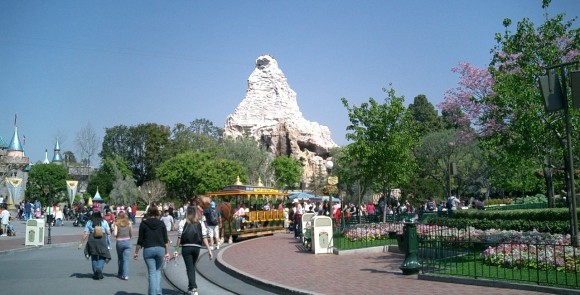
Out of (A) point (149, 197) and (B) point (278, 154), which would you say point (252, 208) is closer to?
(A) point (149, 197)

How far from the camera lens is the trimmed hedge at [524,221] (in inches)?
751

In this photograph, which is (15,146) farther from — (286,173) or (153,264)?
(153,264)

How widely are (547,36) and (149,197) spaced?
5879 cm

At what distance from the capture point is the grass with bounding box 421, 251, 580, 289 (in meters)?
9.96

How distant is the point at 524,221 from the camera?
20.6 meters

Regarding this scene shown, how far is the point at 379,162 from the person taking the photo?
25625 mm

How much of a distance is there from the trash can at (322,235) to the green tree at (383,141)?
755 centimetres

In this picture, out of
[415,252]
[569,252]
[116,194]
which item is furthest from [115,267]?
[116,194]

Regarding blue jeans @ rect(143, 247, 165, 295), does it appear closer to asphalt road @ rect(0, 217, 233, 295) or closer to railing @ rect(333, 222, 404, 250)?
asphalt road @ rect(0, 217, 233, 295)

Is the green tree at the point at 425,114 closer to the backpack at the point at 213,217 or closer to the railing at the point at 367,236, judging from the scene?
the railing at the point at 367,236

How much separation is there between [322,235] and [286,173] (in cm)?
6273

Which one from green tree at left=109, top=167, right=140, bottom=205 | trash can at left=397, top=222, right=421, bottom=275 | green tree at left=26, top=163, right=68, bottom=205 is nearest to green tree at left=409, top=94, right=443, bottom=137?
green tree at left=109, top=167, right=140, bottom=205

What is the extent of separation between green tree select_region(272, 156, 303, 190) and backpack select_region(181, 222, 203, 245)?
69283 mm

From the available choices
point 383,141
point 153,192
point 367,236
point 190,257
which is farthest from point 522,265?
point 153,192
